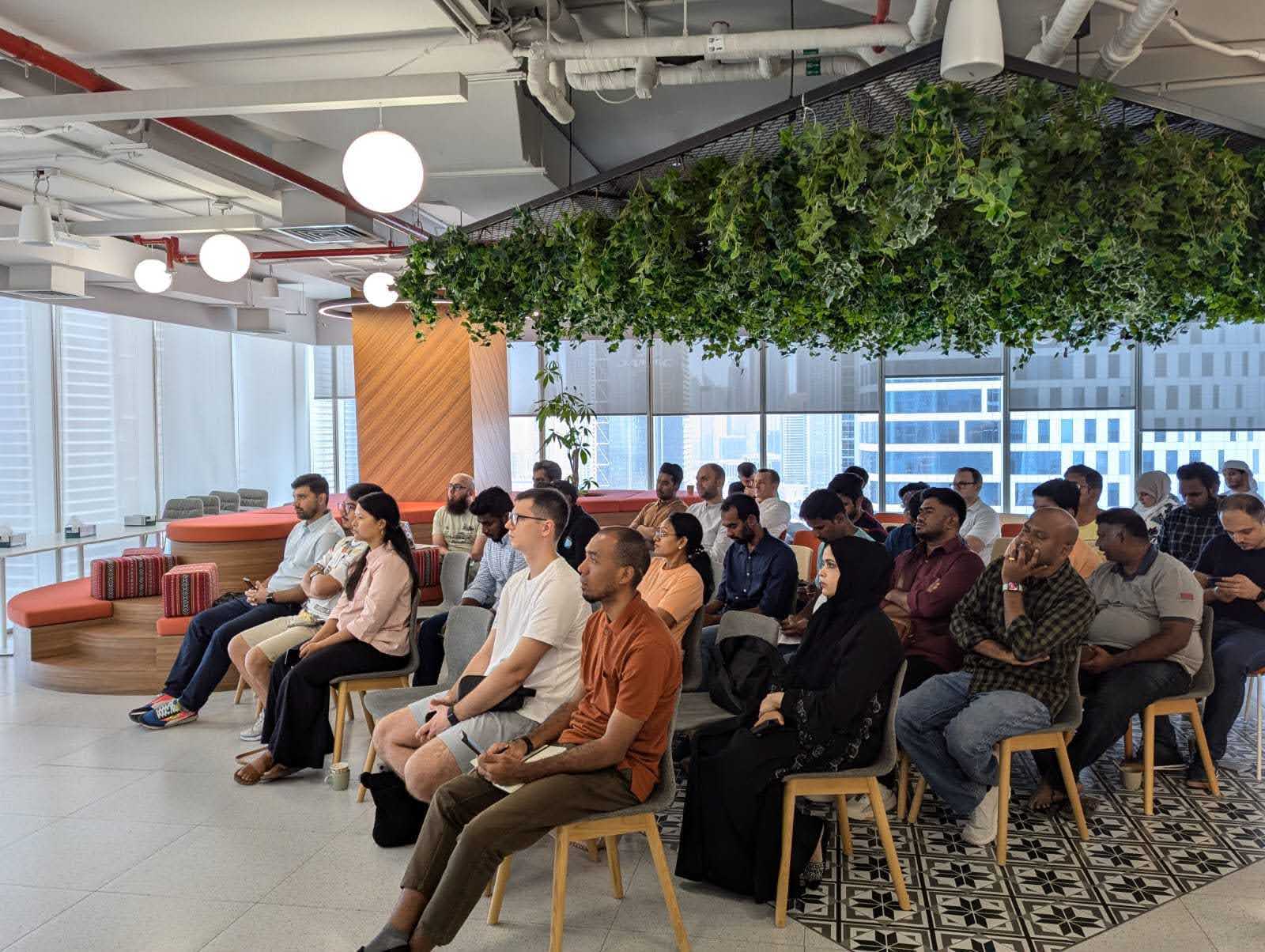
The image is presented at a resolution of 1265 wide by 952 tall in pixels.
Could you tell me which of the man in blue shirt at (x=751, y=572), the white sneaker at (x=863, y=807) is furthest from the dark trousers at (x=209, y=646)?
the white sneaker at (x=863, y=807)

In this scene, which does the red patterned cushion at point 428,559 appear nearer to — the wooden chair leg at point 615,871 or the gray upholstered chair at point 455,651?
the gray upholstered chair at point 455,651

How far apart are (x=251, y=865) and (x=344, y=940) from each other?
33.8 inches

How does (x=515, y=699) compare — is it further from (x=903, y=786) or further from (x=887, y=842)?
(x=903, y=786)

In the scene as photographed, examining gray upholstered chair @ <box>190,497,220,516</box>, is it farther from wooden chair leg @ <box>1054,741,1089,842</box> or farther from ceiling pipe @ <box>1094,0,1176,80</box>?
ceiling pipe @ <box>1094,0,1176,80</box>

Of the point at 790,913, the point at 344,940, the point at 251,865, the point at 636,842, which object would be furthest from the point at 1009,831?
the point at 251,865

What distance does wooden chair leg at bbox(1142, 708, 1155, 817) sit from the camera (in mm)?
4492

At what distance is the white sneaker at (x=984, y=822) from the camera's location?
13.6 ft

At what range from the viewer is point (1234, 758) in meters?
5.26

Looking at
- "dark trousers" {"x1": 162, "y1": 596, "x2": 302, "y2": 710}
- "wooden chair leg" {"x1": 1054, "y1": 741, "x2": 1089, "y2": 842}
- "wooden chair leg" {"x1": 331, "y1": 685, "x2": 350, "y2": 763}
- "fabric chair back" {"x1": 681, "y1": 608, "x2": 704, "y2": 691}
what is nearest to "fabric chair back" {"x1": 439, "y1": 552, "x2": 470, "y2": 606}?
"dark trousers" {"x1": 162, "y1": 596, "x2": 302, "y2": 710}

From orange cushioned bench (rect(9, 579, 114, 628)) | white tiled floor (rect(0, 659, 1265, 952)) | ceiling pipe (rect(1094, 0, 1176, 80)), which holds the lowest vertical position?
white tiled floor (rect(0, 659, 1265, 952))

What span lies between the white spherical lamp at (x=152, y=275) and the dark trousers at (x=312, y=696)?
13.0ft

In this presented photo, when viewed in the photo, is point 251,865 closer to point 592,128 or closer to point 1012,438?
point 592,128

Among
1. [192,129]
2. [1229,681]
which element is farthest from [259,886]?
[1229,681]

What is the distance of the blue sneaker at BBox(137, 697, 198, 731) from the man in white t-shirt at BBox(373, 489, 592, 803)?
8.98 ft
